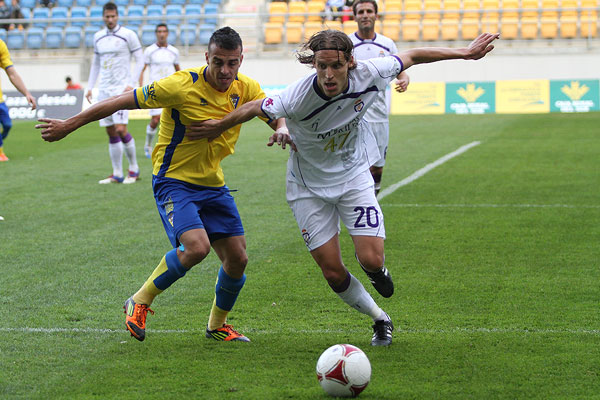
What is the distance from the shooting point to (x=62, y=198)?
11.1 metres

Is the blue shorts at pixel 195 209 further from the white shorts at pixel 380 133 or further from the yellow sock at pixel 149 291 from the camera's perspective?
the white shorts at pixel 380 133

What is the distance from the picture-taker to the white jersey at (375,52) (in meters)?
8.57

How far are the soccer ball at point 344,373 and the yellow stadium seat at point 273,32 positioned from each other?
1012 inches

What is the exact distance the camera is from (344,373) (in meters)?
4.14

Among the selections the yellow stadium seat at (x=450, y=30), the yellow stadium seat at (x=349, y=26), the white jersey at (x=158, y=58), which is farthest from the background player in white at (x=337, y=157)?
the yellow stadium seat at (x=450, y=30)

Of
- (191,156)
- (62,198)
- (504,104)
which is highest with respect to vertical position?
(191,156)

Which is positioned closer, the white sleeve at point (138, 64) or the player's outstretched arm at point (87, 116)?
the player's outstretched arm at point (87, 116)

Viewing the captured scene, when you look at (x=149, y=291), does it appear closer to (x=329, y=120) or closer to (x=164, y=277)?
(x=164, y=277)

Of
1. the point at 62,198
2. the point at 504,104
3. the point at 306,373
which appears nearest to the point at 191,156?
the point at 306,373

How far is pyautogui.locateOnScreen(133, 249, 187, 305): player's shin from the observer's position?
507cm

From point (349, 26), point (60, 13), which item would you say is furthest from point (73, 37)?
point (349, 26)

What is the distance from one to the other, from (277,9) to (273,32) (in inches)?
57.6

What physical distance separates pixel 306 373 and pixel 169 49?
12.0 meters

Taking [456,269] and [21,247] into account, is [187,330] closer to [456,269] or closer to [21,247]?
[456,269]
